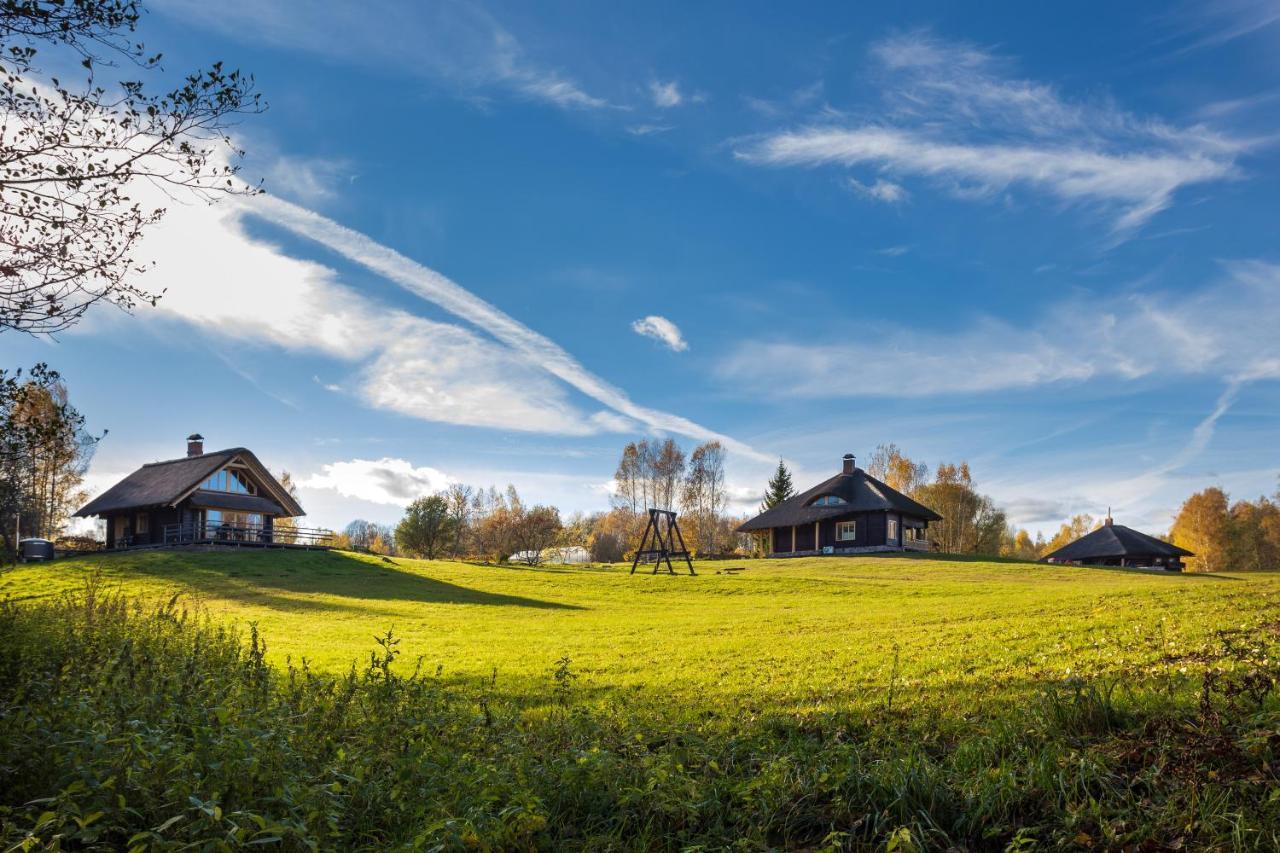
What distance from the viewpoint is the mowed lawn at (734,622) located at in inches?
356

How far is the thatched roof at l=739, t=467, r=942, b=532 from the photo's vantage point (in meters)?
49.7

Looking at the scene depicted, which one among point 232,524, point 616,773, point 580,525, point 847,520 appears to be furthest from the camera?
point 580,525

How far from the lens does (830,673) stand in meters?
9.70

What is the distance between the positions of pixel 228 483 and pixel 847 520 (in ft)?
131

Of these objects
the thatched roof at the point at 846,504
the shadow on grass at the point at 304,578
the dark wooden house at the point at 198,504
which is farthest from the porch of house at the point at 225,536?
the thatched roof at the point at 846,504

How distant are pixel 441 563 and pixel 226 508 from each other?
15.6 meters

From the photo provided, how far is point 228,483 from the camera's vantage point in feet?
158

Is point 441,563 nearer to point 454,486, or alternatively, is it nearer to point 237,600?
point 237,600

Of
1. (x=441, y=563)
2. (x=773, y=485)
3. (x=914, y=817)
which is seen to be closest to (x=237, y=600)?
(x=441, y=563)

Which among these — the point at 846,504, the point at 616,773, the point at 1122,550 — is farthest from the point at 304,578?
the point at 1122,550

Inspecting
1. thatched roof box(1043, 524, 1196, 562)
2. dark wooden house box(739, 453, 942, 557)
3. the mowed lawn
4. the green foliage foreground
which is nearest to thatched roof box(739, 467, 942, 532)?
dark wooden house box(739, 453, 942, 557)

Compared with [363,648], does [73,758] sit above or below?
above

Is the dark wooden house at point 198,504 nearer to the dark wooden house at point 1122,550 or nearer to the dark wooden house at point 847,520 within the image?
the dark wooden house at point 847,520

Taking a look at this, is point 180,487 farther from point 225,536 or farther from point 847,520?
point 847,520
